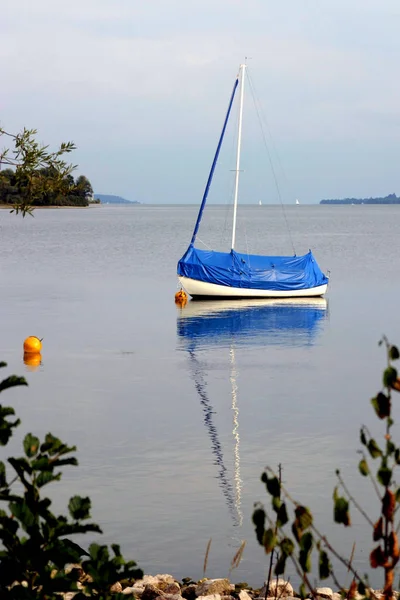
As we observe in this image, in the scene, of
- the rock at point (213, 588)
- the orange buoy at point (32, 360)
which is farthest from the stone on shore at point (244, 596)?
the orange buoy at point (32, 360)

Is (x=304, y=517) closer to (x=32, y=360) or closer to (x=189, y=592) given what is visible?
(x=189, y=592)

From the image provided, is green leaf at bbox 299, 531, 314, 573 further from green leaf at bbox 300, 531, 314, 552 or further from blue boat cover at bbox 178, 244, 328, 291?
blue boat cover at bbox 178, 244, 328, 291

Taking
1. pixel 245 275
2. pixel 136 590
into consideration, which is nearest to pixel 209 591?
pixel 136 590

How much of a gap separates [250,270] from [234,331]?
8.82 meters

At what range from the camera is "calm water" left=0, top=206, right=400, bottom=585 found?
13.1 meters

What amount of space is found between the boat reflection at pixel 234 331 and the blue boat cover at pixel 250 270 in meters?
Result: 0.81

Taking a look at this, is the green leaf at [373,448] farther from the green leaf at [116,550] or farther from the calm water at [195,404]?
the calm water at [195,404]

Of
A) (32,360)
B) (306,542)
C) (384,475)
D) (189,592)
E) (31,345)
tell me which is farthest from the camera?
(31,345)

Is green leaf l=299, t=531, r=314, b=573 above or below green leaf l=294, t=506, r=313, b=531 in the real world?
below

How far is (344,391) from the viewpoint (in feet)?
73.0

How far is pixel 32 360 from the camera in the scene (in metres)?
26.4

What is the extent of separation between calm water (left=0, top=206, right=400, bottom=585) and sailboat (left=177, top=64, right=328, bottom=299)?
0.98 metres

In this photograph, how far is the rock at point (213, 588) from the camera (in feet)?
32.5

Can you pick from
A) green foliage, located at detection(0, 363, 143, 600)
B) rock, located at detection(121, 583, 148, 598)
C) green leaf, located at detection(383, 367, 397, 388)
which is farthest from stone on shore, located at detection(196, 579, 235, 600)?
green leaf, located at detection(383, 367, 397, 388)
